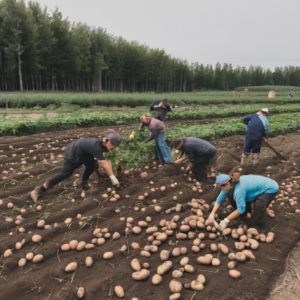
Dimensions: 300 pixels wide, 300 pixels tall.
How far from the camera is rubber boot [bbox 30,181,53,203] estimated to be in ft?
12.1

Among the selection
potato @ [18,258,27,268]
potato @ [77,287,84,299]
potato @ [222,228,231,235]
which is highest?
potato @ [222,228,231,235]

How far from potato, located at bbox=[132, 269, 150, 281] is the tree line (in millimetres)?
29613

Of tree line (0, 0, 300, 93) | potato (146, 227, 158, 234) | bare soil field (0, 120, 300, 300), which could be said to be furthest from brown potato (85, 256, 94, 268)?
tree line (0, 0, 300, 93)

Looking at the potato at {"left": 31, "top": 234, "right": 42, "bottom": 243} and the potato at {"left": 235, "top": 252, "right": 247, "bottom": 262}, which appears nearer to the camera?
the potato at {"left": 235, "top": 252, "right": 247, "bottom": 262}

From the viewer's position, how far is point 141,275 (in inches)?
87.0

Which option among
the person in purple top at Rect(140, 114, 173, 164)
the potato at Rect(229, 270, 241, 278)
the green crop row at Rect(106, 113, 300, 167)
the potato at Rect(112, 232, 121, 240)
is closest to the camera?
the potato at Rect(229, 270, 241, 278)

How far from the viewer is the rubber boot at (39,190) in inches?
145

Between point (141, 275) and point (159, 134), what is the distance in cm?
357

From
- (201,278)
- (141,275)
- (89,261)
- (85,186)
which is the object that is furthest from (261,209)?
(85,186)

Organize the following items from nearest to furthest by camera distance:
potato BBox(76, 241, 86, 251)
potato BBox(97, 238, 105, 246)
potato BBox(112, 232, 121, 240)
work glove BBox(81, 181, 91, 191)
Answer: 1. potato BBox(76, 241, 86, 251)
2. potato BBox(97, 238, 105, 246)
3. potato BBox(112, 232, 121, 240)
4. work glove BBox(81, 181, 91, 191)

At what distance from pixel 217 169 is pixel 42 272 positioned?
4.11 meters

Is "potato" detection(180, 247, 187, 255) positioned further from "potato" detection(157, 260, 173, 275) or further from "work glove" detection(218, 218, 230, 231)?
"work glove" detection(218, 218, 230, 231)

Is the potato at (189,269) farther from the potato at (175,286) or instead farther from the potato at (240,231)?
the potato at (240,231)

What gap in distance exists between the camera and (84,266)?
7.95ft
